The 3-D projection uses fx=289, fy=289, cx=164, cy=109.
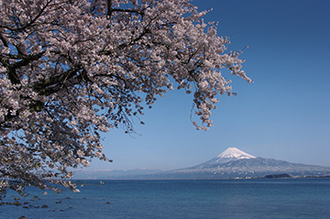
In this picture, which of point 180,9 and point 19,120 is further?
point 180,9

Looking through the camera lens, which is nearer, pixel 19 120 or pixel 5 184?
pixel 19 120

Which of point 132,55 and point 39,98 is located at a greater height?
point 132,55

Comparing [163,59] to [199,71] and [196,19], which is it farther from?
[196,19]

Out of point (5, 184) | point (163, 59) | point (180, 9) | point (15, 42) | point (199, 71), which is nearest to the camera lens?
point (15, 42)

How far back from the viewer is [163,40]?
744 centimetres

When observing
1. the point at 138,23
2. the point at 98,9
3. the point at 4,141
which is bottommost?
the point at 4,141

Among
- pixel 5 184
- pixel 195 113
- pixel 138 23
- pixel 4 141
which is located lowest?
pixel 5 184

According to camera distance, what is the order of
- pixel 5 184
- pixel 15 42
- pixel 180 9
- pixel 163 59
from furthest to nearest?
pixel 5 184 → pixel 180 9 → pixel 163 59 → pixel 15 42

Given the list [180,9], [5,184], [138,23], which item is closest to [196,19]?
[180,9]

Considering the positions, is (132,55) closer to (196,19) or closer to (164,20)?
(164,20)

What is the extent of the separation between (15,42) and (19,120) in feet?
6.07

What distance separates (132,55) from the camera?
769 cm

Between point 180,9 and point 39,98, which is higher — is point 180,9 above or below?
above

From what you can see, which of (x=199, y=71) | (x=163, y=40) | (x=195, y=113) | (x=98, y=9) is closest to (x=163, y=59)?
(x=163, y=40)
